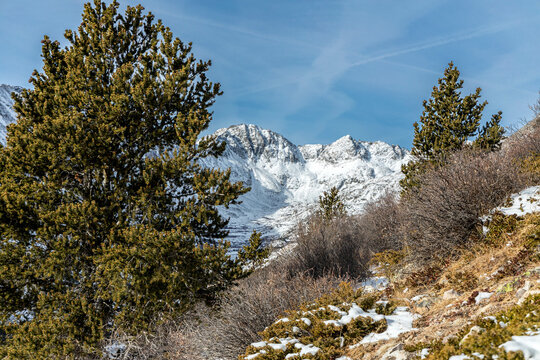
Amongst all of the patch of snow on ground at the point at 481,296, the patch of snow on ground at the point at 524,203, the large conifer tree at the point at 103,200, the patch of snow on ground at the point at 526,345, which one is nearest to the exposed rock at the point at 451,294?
the patch of snow on ground at the point at 481,296

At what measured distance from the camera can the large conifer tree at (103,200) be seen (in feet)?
21.2

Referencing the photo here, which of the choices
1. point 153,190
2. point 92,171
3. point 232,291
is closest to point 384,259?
point 232,291

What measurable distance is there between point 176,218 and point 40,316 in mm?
3274

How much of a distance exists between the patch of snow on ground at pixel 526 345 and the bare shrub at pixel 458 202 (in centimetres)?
424

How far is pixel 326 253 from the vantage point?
11383 millimetres

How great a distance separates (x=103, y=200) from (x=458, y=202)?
7848mm

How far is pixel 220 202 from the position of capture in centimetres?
722

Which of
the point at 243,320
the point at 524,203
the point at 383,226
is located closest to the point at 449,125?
the point at 383,226

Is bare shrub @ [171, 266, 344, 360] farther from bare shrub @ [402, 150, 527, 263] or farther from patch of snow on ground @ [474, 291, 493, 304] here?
patch of snow on ground @ [474, 291, 493, 304]

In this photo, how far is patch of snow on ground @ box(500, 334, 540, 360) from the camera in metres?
1.90

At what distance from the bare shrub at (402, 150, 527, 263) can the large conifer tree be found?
407 cm

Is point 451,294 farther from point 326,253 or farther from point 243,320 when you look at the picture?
point 326,253

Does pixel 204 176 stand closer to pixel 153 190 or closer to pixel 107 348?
pixel 153 190

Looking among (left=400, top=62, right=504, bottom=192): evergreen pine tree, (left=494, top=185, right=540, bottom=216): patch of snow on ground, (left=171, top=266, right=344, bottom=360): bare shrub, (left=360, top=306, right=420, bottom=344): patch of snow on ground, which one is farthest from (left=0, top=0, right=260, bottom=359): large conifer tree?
(left=400, top=62, right=504, bottom=192): evergreen pine tree
